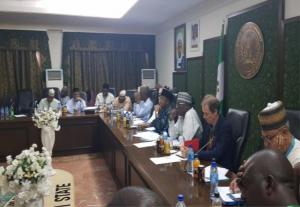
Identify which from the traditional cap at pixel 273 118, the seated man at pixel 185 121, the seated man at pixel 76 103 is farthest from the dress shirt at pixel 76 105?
the traditional cap at pixel 273 118

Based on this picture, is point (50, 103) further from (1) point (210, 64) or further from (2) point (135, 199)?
(2) point (135, 199)

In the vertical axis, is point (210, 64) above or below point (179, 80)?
above

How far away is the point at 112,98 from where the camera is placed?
233 inches

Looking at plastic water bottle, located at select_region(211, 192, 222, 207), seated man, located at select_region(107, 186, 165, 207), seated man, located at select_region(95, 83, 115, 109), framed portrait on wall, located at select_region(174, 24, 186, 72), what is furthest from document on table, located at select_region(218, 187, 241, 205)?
seated man, located at select_region(95, 83, 115, 109)

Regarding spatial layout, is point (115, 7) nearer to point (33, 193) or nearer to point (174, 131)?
point (174, 131)

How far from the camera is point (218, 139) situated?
228 cm

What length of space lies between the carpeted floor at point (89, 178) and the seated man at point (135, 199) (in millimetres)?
2144

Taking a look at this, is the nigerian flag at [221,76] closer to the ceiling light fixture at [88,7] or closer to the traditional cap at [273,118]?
the ceiling light fixture at [88,7]

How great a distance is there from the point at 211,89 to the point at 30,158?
10.5 ft

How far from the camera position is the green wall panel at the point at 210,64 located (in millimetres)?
4090

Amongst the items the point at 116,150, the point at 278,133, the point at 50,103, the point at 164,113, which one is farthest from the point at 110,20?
the point at 278,133

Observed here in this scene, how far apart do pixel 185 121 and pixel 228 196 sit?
1.38 metres

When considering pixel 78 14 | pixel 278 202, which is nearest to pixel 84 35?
pixel 78 14

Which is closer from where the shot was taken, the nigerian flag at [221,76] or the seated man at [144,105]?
the nigerian flag at [221,76]
